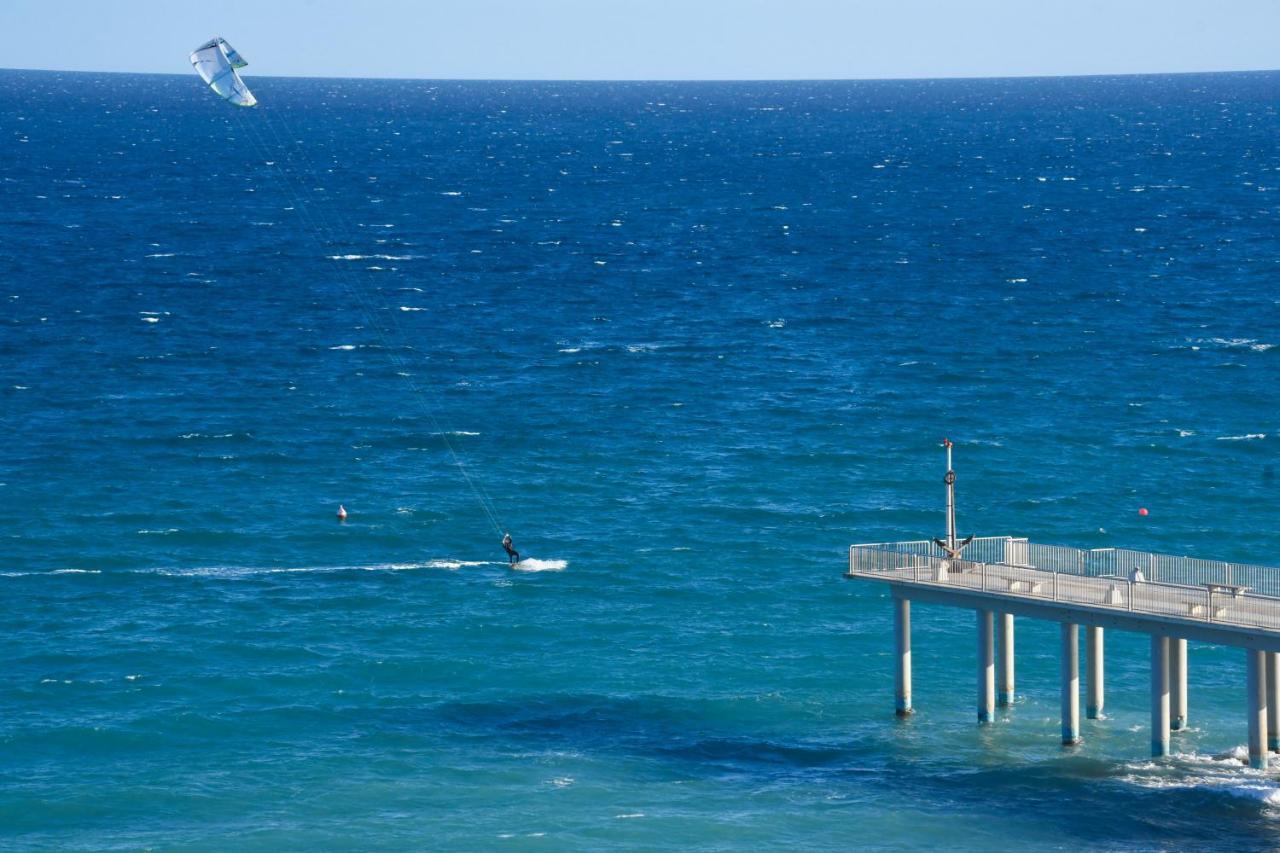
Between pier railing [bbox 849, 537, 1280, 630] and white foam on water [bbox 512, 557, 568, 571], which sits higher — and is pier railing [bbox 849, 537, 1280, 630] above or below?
above

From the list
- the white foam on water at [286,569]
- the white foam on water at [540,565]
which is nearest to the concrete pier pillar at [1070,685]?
the white foam on water at [540,565]

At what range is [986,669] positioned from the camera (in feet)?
207

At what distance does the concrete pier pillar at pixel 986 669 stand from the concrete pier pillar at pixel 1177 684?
17.6 feet

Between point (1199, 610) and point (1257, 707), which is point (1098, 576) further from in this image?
point (1257, 707)

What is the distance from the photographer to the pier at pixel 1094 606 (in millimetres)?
57375

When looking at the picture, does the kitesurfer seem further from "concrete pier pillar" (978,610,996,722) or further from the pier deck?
"concrete pier pillar" (978,610,996,722)

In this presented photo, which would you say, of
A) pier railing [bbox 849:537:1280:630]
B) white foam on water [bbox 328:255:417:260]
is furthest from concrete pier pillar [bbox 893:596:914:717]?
white foam on water [bbox 328:255:417:260]

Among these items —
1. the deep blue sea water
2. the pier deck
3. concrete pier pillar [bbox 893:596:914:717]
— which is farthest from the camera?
concrete pier pillar [bbox 893:596:914:717]

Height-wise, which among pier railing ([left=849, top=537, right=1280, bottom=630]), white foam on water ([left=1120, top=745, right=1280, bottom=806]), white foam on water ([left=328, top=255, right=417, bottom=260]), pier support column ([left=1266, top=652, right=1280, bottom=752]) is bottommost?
white foam on water ([left=1120, top=745, right=1280, bottom=806])

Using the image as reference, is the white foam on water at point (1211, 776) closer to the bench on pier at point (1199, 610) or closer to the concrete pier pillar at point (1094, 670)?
the concrete pier pillar at point (1094, 670)

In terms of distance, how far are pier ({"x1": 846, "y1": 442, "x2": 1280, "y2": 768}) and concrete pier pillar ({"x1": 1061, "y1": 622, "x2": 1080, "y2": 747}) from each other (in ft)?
0.10

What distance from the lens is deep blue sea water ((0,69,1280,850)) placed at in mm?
59406

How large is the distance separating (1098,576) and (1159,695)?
12.9ft

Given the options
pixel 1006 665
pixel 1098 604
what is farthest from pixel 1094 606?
pixel 1006 665
